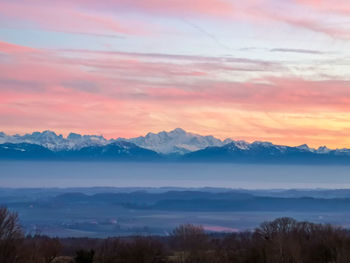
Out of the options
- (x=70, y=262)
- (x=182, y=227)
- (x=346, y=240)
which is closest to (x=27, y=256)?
(x=70, y=262)

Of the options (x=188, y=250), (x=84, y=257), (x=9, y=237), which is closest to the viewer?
(x=9, y=237)

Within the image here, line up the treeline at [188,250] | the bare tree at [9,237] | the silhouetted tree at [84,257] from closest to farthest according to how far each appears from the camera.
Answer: the bare tree at [9,237] → the treeline at [188,250] → the silhouetted tree at [84,257]

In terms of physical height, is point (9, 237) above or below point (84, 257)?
above

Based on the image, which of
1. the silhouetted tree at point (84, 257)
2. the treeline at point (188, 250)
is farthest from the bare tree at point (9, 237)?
the silhouetted tree at point (84, 257)

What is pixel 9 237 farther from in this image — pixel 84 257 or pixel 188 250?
pixel 188 250

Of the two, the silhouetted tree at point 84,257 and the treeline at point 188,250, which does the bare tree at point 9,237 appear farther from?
the silhouetted tree at point 84,257

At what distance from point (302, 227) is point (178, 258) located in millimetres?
29732

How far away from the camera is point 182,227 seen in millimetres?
96938

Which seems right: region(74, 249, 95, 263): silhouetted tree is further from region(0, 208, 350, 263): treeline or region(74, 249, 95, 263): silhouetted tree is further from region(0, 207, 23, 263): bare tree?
region(0, 207, 23, 263): bare tree

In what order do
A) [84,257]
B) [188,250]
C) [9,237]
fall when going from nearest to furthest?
[9,237]
[84,257]
[188,250]

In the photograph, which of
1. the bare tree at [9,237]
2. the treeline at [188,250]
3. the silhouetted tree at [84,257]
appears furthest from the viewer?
the silhouetted tree at [84,257]

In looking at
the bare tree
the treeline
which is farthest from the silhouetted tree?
the bare tree

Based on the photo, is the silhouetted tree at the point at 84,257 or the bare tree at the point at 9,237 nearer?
the bare tree at the point at 9,237

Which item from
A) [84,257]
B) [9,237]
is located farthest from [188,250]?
[9,237]
